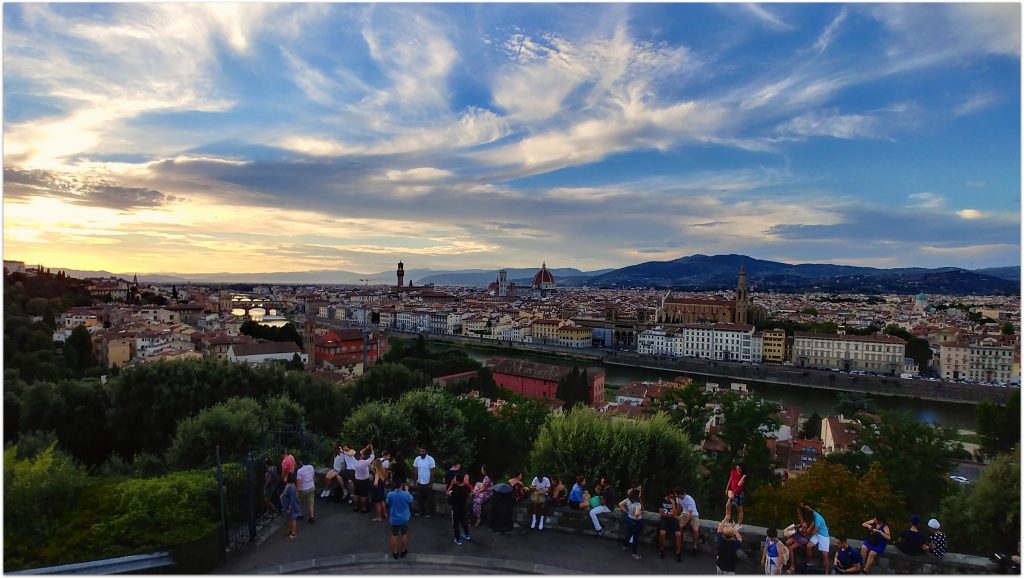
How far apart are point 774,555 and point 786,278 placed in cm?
14260

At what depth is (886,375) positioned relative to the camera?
2867 cm

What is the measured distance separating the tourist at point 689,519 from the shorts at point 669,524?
33mm

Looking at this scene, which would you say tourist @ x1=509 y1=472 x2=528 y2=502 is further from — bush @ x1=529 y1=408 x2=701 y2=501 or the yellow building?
the yellow building

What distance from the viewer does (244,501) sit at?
3.60m

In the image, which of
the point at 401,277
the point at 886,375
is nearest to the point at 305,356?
the point at 886,375

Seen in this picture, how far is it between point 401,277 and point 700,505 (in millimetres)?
93287

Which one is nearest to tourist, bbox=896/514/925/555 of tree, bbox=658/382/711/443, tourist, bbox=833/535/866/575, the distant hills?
tourist, bbox=833/535/866/575

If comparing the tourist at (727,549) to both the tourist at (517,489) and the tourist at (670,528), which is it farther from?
the tourist at (517,489)

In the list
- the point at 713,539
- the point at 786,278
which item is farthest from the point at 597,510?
the point at 786,278

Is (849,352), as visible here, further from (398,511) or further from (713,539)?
(398,511)

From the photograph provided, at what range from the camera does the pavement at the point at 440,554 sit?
3.16 metres

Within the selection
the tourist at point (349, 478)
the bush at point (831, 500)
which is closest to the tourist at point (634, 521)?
the tourist at point (349, 478)

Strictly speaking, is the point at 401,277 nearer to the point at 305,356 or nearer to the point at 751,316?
the point at 751,316

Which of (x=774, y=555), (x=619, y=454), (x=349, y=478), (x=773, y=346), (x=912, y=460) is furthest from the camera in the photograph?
(x=773, y=346)
